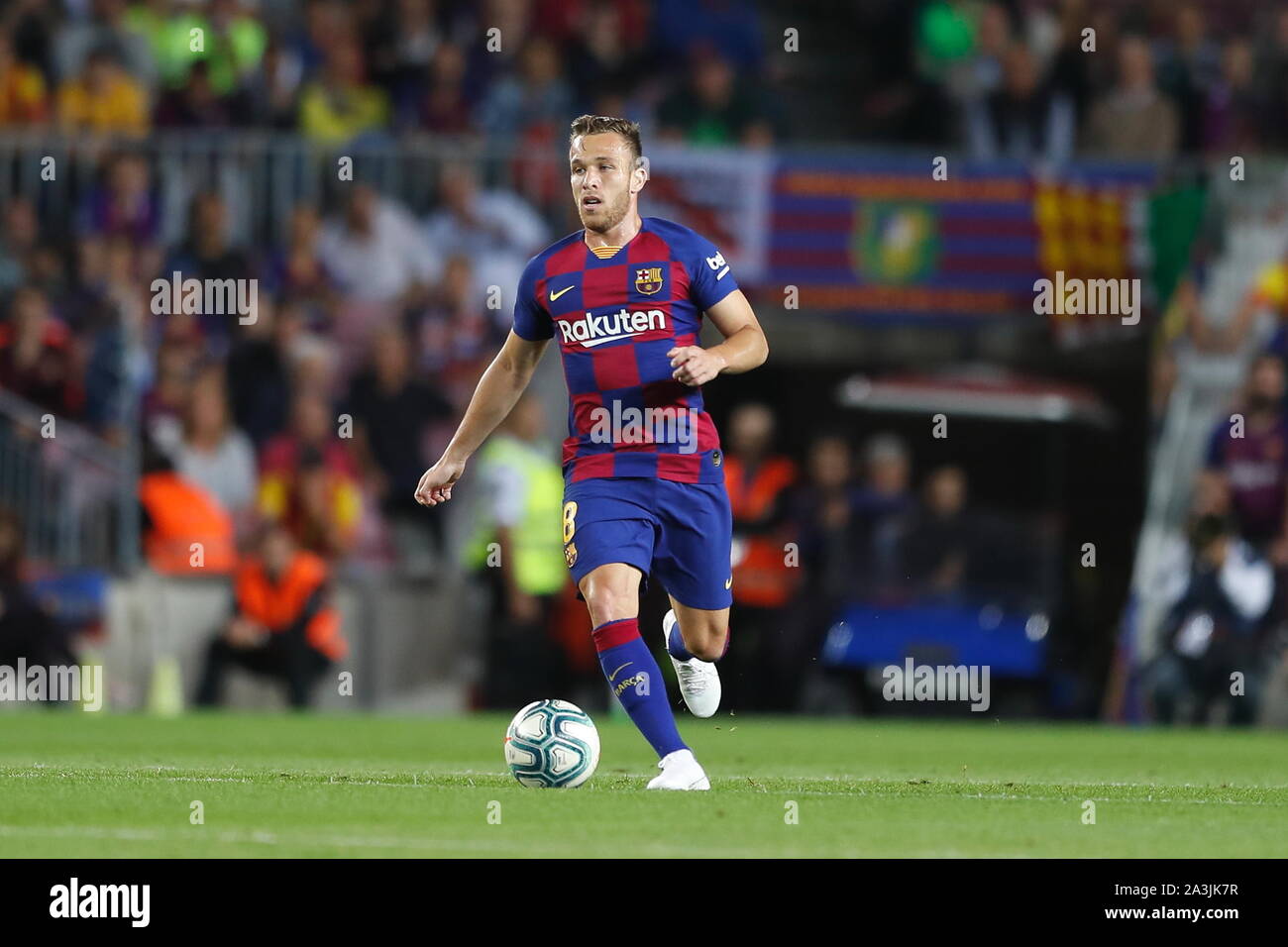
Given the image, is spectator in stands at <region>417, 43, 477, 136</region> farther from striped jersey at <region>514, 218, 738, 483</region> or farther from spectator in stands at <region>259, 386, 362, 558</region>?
striped jersey at <region>514, 218, 738, 483</region>

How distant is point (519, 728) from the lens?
30.1 ft

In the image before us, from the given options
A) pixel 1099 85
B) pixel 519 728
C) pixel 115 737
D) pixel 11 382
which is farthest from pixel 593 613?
pixel 1099 85

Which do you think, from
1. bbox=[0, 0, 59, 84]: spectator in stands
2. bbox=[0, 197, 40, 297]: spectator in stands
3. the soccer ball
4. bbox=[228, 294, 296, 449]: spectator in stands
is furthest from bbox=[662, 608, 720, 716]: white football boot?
bbox=[0, 0, 59, 84]: spectator in stands

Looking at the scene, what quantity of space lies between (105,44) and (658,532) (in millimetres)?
12277

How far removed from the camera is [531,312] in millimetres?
9758

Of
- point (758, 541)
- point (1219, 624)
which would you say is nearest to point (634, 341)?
point (758, 541)

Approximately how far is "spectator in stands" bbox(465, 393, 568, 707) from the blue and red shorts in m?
7.71

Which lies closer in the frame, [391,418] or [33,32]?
[391,418]

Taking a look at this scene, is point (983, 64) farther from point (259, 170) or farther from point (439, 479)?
point (439, 479)

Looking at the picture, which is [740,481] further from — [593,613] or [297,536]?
[593,613]

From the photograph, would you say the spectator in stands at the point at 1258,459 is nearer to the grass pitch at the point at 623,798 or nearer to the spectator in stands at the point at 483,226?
the grass pitch at the point at 623,798

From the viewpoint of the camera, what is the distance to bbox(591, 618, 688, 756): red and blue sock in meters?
9.00
